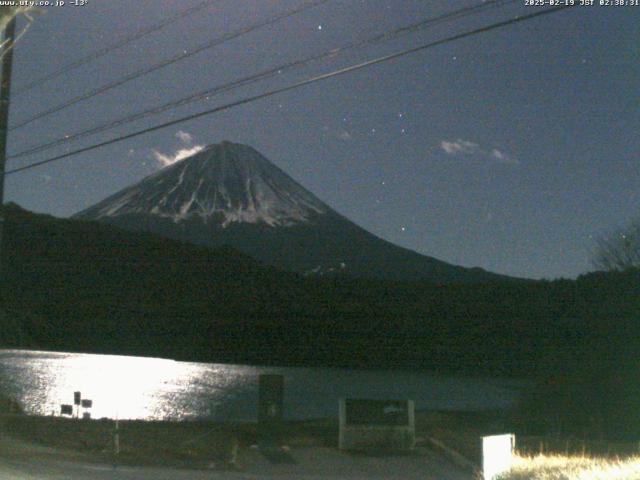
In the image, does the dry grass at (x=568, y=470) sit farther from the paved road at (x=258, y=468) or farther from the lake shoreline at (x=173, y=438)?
the lake shoreline at (x=173, y=438)

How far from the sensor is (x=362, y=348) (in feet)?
338

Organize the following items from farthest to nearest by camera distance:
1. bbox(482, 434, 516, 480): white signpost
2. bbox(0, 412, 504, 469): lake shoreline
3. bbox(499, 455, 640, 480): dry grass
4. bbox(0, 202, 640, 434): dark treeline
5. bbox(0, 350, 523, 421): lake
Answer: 1. bbox(0, 202, 640, 434): dark treeline
2. bbox(0, 350, 523, 421): lake
3. bbox(0, 412, 504, 469): lake shoreline
4. bbox(482, 434, 516, 480): white signpost
5. bbox(499, 455, 640, 480): dry grass

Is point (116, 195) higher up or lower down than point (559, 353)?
higher up

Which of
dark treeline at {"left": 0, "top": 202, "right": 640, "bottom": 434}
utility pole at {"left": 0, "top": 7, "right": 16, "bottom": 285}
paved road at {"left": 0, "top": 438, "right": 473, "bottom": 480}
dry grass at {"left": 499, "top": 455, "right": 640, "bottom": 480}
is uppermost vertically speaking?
dark treeline at {"left": 0, "top": 202, "right": 640, "bottom": 434}

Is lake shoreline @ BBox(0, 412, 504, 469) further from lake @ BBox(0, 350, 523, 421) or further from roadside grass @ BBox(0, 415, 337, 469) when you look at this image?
lake @ BBox(0, 350, 523, 421)

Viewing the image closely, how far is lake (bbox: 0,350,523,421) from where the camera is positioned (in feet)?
118

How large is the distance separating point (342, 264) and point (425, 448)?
16585 centimetres

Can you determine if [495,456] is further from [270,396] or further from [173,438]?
[173,438]

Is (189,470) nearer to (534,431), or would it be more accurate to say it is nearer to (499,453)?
(499,453)

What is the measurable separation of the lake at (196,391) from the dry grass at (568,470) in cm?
1876

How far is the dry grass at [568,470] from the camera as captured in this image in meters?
10.0

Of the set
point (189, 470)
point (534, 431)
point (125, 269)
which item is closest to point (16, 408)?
point (189, 470)

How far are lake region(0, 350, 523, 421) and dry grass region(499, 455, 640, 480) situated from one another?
18.8m

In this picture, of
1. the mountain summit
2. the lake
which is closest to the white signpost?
the lake
